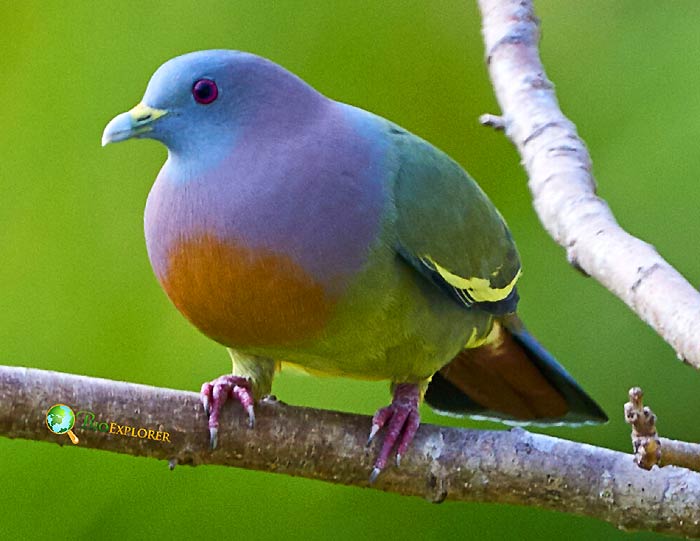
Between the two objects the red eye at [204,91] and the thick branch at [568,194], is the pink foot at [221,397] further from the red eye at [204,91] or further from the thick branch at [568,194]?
the thick branch at [568,194]

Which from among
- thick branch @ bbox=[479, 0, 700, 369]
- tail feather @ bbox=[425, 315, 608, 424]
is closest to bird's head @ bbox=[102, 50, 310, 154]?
thick branch @ bbox=[479, 0, 700, 369]

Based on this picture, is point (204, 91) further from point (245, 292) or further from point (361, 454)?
point (361, 454)

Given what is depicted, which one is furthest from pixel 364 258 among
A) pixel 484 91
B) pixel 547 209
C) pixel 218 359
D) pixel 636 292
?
pixel 484 91

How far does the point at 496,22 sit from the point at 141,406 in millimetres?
806

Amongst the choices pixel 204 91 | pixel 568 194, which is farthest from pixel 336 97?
pixel 568 194

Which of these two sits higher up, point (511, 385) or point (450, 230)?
point (450, 230)

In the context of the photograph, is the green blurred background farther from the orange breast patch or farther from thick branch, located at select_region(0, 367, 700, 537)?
the orange breast patch

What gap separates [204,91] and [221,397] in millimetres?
465

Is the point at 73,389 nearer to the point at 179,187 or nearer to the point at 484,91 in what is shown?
the point at 179,187

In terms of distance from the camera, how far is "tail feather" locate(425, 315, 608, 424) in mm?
2436

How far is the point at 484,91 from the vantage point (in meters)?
2.82

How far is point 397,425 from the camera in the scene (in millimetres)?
1979

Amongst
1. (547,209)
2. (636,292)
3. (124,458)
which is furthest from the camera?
(124,458)

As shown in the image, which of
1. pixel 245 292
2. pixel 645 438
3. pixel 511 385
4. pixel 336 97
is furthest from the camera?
pixel 336 97
